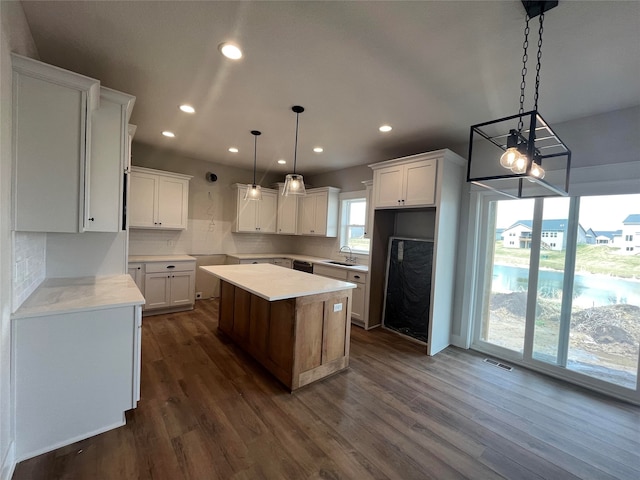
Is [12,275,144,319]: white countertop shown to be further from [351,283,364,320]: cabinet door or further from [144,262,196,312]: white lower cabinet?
[351,283,364,320]: cabinet door

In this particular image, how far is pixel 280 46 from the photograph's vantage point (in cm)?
189

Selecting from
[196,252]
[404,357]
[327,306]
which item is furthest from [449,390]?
[196,252]

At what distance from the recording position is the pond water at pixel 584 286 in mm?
2611

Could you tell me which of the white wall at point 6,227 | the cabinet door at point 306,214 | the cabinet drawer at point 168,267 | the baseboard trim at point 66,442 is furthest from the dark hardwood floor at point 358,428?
the cabinet door at point 306,214

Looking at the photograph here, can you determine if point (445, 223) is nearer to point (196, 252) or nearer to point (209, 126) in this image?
point (209, 126)

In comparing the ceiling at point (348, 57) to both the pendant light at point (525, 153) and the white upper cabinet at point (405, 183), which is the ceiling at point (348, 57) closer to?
the pendant light at point (525, 153)

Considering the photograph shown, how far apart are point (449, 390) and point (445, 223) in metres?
1.81

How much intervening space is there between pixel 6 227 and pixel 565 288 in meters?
4.59

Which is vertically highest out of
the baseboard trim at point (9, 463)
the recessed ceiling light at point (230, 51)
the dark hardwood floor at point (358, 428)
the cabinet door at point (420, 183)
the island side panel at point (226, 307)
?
the recessed ceiling light at point (230, 51)

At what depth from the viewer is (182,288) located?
4.43 meters

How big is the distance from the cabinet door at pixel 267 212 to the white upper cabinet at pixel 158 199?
1411 mm

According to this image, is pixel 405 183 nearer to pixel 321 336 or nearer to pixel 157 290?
pixel 321 336

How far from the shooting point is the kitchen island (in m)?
2.45

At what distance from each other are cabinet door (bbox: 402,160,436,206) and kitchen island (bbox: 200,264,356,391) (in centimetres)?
144
